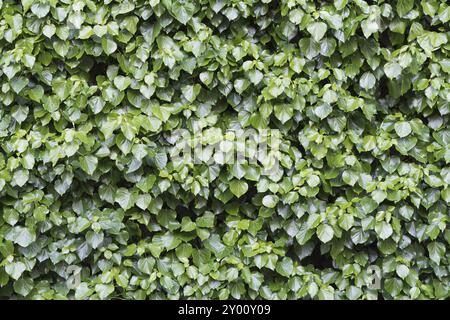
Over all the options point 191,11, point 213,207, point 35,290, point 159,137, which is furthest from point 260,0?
point 35,290

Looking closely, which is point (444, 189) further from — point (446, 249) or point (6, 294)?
point (6, 294)

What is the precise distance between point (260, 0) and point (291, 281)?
1.51 metres

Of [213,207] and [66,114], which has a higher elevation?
[66,114]

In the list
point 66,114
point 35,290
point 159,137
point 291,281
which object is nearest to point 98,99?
point 66,114

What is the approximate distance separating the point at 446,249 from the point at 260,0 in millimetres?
1686

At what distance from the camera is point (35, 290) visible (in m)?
3.05

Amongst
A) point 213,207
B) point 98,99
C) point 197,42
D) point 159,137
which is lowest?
point 213,207

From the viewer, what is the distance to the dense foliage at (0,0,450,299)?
2.85 meters

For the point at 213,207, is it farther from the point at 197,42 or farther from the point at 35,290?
the point at 35,290

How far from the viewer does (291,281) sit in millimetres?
3016

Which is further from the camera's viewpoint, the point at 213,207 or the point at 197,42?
the point at 213,207

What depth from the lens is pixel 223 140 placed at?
284cm

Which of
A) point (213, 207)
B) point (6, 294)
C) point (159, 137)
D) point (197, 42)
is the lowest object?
point (6, 294)

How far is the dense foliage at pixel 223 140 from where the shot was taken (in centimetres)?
285
